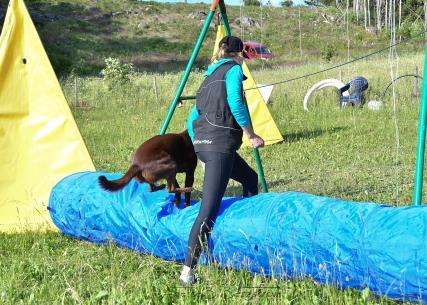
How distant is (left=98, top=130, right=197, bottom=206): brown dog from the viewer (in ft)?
17.3

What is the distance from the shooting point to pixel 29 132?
6.65m

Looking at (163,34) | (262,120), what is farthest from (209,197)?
(163,34)

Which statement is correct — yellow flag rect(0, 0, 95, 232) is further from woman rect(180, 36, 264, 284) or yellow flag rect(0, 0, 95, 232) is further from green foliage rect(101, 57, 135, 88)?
green foliage rect(101, 57, 135, 88)

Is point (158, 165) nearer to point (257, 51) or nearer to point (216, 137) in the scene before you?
point (216, 137)

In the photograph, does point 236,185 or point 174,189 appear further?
point 236,185

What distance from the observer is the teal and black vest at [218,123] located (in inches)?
172

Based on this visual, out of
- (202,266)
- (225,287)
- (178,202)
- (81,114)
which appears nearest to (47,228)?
(178,202)

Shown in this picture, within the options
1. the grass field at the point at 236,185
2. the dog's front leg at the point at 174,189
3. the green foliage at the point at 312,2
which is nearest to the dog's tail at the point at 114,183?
the dog's front leg at the point at 174,189

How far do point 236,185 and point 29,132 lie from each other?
10.8ft

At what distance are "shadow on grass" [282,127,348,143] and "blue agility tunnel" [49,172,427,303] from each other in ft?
24.0

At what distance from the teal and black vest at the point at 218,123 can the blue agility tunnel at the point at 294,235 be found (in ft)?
1.82

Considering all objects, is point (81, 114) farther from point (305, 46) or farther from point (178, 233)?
point (305, 46)

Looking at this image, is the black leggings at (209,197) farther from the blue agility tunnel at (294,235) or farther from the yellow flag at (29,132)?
the yellow flag at (29,132)

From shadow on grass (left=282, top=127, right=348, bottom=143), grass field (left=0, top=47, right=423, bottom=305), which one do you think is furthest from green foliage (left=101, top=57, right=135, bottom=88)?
shadow on grass (left=282, top=127, right=348, bottom=143)
